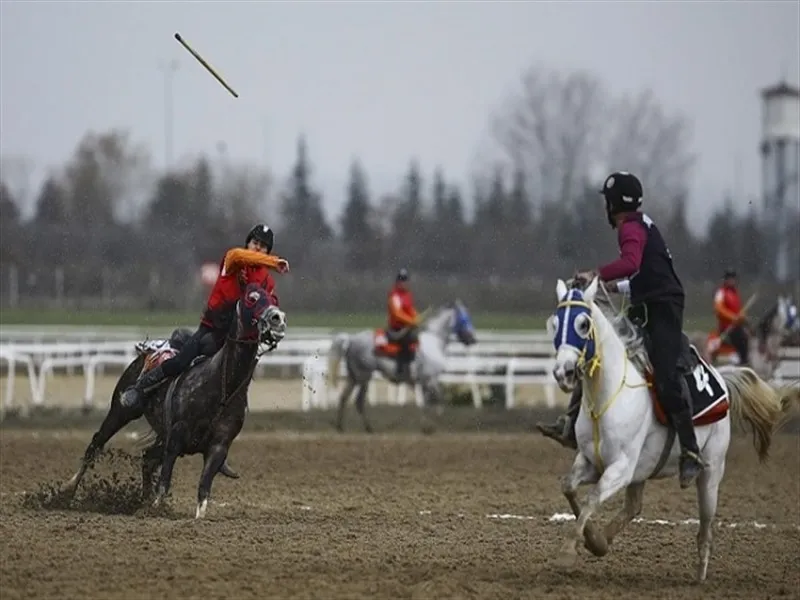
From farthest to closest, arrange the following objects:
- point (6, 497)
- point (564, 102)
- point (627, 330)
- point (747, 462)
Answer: point (564, 102) → point (747, 462) → point (6, 497) → point (627, 330)

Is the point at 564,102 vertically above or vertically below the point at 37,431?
above

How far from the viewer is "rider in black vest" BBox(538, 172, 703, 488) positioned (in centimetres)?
945

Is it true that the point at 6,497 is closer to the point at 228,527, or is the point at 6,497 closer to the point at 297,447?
the point at 228,527

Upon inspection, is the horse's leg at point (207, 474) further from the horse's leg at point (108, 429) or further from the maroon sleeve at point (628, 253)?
the maroon sleeve at point (628, 253)

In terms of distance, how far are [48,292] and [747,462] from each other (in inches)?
459

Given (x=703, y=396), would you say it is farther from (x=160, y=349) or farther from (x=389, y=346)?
(x=389, y=346)

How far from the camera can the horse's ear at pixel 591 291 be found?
909cm

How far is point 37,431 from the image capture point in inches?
878

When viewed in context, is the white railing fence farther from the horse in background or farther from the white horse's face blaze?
the white horse's face blaze

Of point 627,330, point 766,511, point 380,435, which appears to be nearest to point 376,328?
point 380,435

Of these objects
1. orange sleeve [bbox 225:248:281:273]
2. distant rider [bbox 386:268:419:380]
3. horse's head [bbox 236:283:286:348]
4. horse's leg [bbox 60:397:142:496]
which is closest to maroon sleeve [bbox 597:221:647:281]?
horse's head [bbox 236:283:286:348]

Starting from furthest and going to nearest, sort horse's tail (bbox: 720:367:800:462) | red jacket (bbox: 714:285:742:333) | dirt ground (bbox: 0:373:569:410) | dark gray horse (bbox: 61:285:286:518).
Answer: red jacket (bbox: 714:285:742:333) < dirt ground (bbox: 0:373:569:410) < dark gray horse (bbox: 61:285:286:518) < horse's tail (bbox: 720:367:800:462)

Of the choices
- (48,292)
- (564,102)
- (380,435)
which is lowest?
(380,435)

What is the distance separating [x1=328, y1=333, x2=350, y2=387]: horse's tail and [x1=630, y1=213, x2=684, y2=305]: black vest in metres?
17.0
